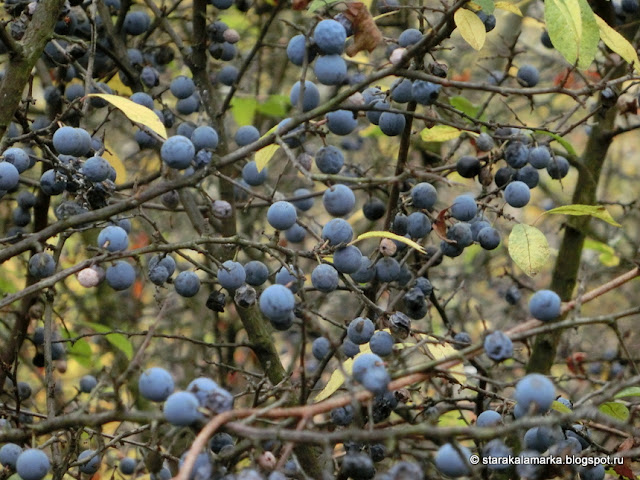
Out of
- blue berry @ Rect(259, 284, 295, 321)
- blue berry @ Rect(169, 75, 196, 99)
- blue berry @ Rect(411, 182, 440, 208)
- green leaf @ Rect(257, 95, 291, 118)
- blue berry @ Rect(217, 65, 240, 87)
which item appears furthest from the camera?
green leaf @ Rect(257, 95, 291, 118)

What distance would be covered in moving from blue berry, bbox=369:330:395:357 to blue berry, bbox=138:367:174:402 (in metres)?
0.56

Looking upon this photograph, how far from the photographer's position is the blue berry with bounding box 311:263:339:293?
5.99 feet

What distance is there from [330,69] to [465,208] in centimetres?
58

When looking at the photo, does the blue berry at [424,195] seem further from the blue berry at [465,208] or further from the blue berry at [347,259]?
the blue berry at [347,259]

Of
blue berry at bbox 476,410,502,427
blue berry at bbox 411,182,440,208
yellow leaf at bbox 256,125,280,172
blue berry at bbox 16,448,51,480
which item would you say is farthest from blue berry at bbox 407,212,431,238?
blue berry at bbox 16,448,51,480

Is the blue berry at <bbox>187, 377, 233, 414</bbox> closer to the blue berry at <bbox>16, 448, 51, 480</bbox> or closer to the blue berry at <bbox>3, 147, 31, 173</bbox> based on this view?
the blue berry at <bbox>16, 448, 51, 480</bbox>

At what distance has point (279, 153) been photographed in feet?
14.9

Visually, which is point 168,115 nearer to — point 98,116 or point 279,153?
point 279,153

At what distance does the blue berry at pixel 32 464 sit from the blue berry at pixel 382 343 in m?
0.77

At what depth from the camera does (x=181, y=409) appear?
1.23 m

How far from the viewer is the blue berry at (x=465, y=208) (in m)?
2.09

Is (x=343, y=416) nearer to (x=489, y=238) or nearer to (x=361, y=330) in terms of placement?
(x=361, y=330)

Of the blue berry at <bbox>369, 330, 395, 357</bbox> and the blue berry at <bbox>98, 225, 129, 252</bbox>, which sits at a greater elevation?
the blue berry at <bbox>98, 225, 129, 252</bbox>

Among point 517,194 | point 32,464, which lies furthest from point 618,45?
point 32,464
